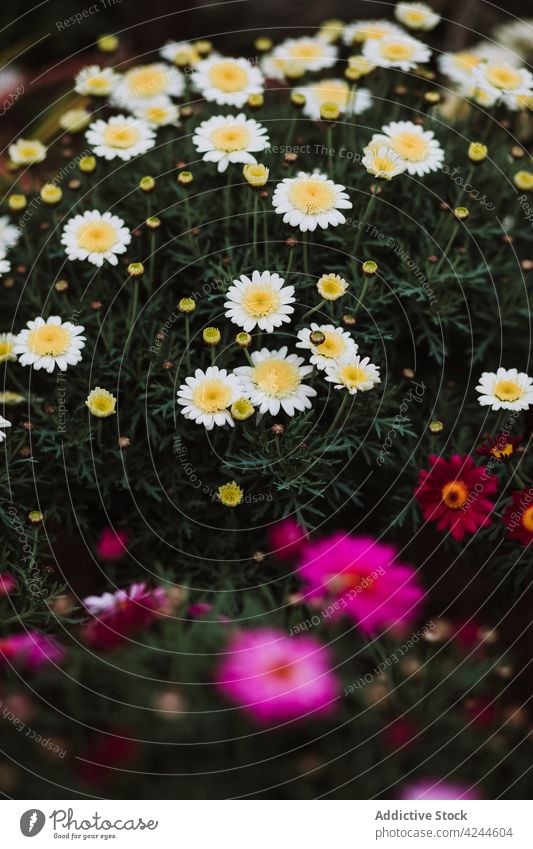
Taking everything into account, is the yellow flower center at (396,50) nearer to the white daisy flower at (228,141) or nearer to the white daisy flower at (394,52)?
the white daisy flower at (394,52)

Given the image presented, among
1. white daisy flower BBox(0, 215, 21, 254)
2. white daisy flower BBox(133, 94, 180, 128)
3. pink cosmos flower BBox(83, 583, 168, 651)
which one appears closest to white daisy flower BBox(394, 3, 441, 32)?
white daisy flower BBox(133, 94, 180, 128)

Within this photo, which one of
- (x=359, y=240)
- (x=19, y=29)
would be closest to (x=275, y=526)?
(x=359, y=240)

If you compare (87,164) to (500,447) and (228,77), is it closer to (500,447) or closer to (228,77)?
(228,77)

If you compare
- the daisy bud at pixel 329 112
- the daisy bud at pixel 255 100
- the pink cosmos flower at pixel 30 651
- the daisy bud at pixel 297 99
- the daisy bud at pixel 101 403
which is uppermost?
the daisy bud at pixel 297 99

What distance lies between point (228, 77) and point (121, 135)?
16 centimetres

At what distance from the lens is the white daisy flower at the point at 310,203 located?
86 centimetres

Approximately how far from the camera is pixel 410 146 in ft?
3.08

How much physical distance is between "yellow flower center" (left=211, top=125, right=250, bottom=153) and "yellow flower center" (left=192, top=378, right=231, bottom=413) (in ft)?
0.89

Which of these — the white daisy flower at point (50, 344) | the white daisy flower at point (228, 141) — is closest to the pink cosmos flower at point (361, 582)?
the white daisy flower at point (50, 344)

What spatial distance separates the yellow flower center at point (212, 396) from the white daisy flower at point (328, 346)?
0.29ft

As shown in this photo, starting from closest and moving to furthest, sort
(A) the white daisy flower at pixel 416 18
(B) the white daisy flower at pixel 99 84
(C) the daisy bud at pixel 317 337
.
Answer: (C) the daisy bud at pixel 317 337 < (B) the white daisy flower at pixel 99 84 < (A) the white daisy flower at pixel 416 18

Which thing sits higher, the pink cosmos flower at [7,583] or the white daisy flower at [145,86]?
the white daisy flower at [145,86]

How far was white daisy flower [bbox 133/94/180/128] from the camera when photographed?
3.34 feet

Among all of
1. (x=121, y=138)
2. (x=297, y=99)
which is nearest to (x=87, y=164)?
(x=121, y=138)
